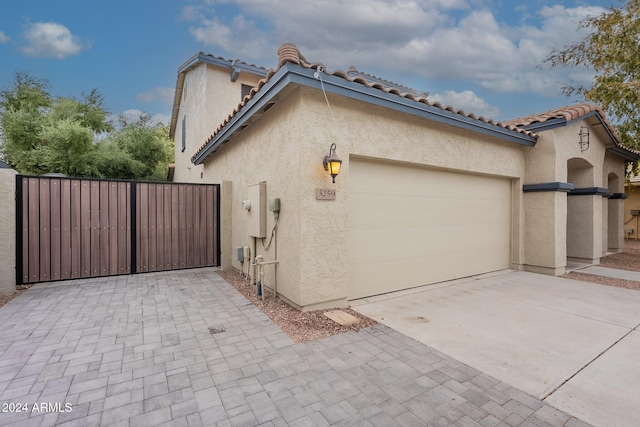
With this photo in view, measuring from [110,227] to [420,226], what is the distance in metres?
7.13

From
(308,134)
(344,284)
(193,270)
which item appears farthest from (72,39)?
(344,284)

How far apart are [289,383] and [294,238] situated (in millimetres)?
2322

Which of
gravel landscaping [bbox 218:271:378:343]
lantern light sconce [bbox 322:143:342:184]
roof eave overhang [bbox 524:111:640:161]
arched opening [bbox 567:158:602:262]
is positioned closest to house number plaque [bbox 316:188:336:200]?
lantern light sconce [bbox 322:143:342:184]

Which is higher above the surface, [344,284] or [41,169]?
[41,169]

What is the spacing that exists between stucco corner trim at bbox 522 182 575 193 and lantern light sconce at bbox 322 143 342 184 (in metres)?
6.41

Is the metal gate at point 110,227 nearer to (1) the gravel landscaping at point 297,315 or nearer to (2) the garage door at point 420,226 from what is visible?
(1) the gravel landscaping at point 297,315

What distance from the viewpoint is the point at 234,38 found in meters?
15.2

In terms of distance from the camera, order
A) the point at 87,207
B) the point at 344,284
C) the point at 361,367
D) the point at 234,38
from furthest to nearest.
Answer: the point at 234,38 < the point at 87,207 < the point at 344,284 < the point at 361,367

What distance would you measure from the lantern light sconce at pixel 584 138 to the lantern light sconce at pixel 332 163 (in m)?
8.38

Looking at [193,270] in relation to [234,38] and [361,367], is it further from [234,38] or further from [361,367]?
[234,38]

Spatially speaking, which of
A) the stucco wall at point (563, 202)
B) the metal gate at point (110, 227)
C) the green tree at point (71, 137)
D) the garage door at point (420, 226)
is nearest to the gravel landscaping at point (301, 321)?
the garage door at point (420, 226)

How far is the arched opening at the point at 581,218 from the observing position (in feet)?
29.9

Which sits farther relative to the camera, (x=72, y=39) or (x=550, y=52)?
(x=72, y=39)

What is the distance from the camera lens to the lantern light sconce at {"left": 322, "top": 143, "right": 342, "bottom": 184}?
444 cm
